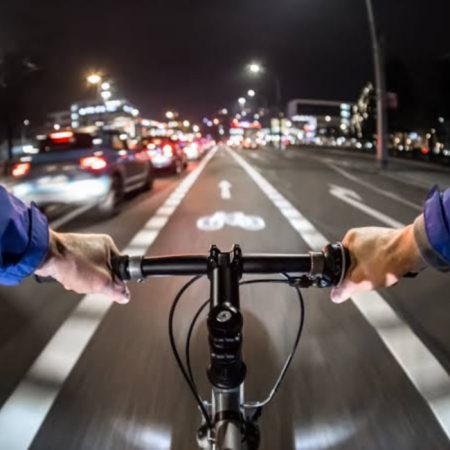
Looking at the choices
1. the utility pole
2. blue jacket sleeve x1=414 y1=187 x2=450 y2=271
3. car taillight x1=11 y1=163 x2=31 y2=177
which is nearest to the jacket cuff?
blue jacket sleeve x1=414 y1=187 x2=450 y2=271

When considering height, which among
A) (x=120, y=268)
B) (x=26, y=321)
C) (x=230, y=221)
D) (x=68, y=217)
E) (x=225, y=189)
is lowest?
(x=225, y=189)

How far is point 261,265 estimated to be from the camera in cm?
224

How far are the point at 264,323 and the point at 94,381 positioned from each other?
1954 millimetres

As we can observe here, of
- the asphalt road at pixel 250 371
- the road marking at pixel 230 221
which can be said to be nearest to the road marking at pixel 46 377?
the asphalt road at pixel 250 371

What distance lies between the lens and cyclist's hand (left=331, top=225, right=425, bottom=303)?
2211 millimetres

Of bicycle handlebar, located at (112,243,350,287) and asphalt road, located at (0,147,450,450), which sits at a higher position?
bicycle handlebar, located at (112,243,350,287)

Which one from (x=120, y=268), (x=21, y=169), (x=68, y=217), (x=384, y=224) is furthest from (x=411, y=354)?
(x=21, y=169)

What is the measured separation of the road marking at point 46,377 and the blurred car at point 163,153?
22.5m

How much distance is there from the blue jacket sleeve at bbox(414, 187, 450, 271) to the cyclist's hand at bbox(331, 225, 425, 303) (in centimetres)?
4

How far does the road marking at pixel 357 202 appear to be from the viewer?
44.8 feet

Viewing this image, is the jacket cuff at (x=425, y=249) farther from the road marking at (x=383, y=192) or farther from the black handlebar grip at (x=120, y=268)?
the road marking at (x=383, y=192)

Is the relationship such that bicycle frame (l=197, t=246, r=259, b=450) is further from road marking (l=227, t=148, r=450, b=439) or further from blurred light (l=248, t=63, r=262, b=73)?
blurred light (l=248, t=63, r=262, b=73)

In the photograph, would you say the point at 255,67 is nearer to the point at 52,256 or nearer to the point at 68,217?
the point at 68,217

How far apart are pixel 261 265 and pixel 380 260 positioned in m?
0.36
